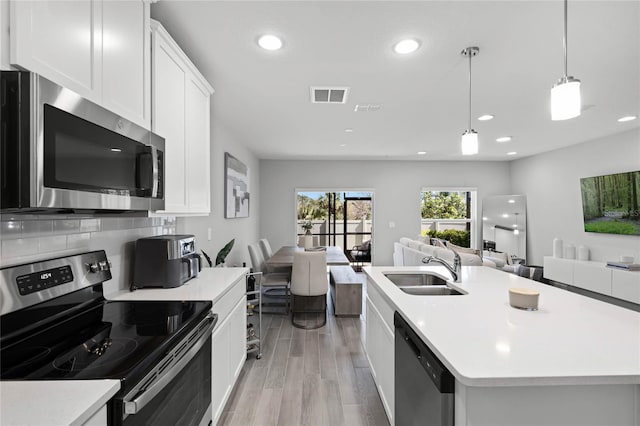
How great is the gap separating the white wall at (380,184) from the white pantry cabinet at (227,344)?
429 cm

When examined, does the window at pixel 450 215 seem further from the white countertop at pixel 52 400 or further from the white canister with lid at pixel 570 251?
the white countertop at pixel 52 400

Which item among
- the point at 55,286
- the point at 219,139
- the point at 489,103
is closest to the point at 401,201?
Result: the point at 489,103

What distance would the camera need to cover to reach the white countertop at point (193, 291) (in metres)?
1.67

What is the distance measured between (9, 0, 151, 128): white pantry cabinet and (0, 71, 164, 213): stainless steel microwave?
82 millimetres

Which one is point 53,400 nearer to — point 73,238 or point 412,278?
point 73,238

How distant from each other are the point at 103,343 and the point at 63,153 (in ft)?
2.29

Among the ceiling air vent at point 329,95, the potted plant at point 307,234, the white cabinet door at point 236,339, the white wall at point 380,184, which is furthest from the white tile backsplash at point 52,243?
the white wall at point 380,184

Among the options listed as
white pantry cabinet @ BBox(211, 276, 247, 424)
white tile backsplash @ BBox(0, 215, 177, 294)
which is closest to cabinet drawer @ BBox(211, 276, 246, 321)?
white pantry cabinet @ BBox(211, 276, 247, 424)

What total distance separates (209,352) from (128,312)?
46cm

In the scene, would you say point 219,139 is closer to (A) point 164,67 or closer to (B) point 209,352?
(A) point 164,67

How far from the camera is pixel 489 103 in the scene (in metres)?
3.09

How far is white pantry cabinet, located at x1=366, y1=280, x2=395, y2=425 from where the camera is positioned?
1722mm

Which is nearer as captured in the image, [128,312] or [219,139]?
[128,312]

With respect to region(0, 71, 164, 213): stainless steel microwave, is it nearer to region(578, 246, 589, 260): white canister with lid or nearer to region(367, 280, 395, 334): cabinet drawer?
region(367, 280, 395, 334): cabinet drawer
